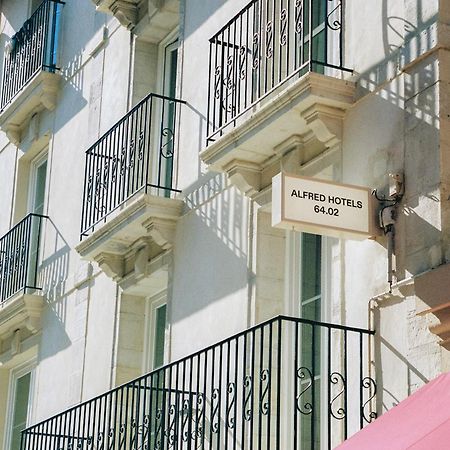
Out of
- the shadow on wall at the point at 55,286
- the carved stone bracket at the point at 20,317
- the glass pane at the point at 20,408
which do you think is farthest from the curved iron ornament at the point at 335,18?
the glass pane at the point at 20,408

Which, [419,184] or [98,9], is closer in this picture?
[419,184]

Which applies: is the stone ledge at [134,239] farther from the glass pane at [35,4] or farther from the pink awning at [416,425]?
the glass pane at [35,4]

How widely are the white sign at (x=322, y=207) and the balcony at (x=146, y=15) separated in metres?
4.91

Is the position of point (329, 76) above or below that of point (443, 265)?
above

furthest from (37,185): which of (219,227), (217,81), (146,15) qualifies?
(217,81)

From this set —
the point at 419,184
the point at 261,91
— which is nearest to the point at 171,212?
the point at 261,91

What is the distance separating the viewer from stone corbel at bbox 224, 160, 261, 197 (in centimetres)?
1052

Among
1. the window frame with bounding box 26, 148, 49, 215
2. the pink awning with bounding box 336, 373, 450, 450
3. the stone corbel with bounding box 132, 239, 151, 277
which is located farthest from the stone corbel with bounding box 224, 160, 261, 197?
the window frame with bounding box 26, 148, 49, 215

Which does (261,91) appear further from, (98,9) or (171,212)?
(98,9)

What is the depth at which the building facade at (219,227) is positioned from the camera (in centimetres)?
883

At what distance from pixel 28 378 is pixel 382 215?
A: 301 inches

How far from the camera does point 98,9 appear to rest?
14.0 meters

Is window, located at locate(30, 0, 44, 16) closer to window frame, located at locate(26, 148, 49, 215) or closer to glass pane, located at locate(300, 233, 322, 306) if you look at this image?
window frame, located at locate(26, 148, 49, 215)

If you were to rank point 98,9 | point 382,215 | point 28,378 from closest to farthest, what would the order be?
point 382,215 → point 98,9 → point 28,378
